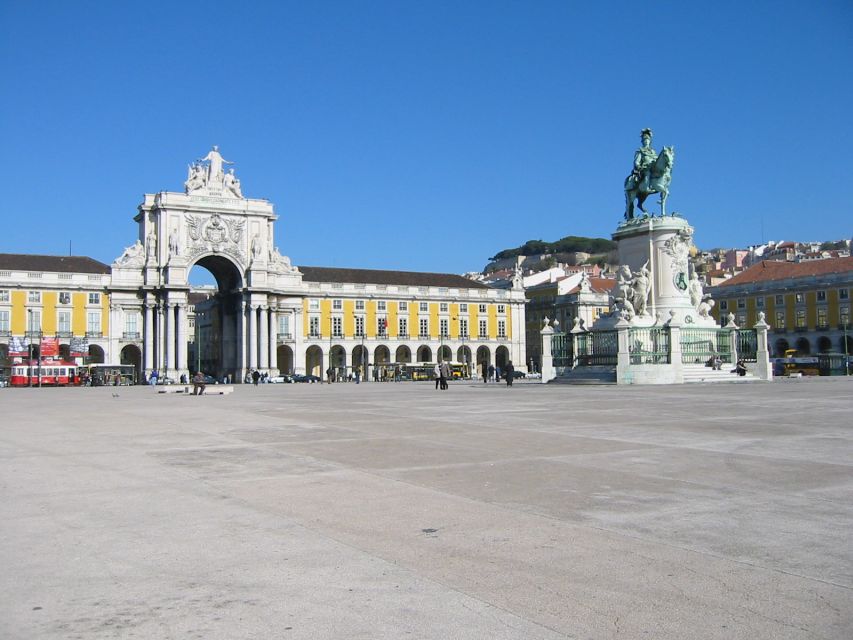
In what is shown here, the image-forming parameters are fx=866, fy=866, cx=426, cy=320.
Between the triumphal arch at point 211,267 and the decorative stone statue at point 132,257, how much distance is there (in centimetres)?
9

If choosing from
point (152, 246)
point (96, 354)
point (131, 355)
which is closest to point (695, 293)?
point (152, 246)

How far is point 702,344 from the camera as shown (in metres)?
38.6

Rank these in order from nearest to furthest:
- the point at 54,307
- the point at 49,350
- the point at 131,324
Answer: the point at 49,350 → the point at 54,307 → the point at 131,324

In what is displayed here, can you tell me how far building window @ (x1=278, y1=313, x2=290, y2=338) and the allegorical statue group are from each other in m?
12.5

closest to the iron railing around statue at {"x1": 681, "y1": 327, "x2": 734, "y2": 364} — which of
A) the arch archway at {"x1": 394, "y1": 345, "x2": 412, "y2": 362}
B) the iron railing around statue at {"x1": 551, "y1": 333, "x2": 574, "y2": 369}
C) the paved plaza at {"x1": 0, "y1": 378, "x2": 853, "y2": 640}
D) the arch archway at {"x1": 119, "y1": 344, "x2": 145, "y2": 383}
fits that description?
the iron railing around statue at {"x1": 551, "y1": 333, "x2": 574, "y2": 369}

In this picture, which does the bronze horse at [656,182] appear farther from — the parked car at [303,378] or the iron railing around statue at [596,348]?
the parked car at [303,378]

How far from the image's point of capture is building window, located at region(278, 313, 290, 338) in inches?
3381

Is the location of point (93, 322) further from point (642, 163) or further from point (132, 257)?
point (642, 163)

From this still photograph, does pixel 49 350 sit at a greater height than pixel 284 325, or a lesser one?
lesser

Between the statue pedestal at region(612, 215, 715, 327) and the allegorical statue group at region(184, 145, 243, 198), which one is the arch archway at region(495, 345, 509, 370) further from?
the statue pedestal at region(612, 215, 715, 327)

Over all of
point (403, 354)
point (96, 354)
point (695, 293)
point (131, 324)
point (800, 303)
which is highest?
point (800, 303)

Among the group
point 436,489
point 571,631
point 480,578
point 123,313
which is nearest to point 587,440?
point 436,489

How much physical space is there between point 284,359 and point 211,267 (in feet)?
38.7

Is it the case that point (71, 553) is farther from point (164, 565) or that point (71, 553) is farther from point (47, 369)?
point (47, 369)
